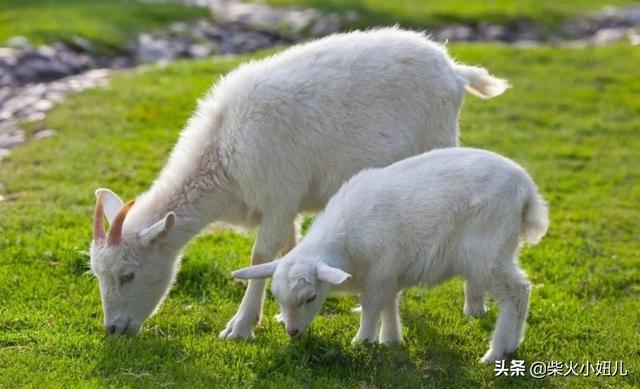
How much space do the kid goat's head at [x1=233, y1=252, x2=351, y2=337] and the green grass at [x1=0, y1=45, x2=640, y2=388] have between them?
0.29m

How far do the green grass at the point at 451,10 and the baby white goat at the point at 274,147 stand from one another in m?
17.9

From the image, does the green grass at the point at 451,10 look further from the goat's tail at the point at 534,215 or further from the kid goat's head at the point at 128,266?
the goat's tail at the point at 534,215

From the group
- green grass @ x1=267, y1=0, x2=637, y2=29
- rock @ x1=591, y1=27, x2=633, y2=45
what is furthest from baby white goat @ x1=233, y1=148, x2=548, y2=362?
rock @ x1=591, y1=27, x2=633, y2=45

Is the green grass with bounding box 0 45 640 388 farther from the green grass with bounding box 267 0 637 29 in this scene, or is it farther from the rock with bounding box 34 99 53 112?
the green grass with bounding box 267 0 637 29

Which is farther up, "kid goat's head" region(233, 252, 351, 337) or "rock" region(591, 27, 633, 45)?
"kid goat's head" region(233, 252, 351, 337)

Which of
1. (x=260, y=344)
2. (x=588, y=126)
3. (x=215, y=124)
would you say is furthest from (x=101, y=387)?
(x=588, y=126)

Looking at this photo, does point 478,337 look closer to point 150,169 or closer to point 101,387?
point 101,387

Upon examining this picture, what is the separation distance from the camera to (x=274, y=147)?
8.42 metres

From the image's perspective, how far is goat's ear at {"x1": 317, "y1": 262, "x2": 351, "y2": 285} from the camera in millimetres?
7070

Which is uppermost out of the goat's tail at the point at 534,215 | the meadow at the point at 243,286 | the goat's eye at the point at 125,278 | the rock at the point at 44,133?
the goat's tail at the point at 534,215

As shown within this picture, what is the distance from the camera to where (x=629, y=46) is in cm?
2391

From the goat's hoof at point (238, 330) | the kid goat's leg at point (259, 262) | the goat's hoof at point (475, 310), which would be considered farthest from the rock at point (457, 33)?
the goat's hoof at point (238, 330)

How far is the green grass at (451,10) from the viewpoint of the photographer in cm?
2756

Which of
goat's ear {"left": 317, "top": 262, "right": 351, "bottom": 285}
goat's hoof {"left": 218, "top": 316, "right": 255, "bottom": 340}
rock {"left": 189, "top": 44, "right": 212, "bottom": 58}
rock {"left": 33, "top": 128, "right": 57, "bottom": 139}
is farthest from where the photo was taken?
rock {"left": 189, "top": 44, "right": 212, "bottom": 58}
